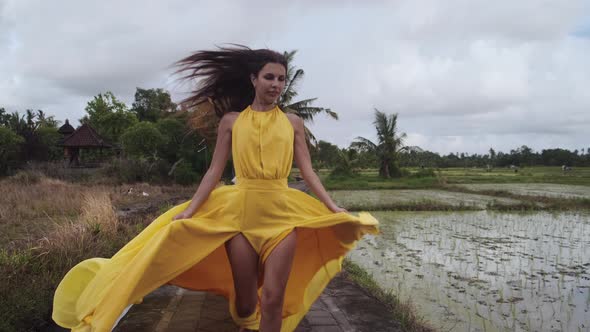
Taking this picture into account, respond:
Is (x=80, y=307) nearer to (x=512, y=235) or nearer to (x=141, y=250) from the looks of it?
(x=141, y=250)

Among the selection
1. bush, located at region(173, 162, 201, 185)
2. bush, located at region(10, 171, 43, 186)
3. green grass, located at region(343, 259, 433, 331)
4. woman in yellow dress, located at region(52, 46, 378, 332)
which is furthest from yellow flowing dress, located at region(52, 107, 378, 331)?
bush, located at region(173, 162, 201, 185)

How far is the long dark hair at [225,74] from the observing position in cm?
270

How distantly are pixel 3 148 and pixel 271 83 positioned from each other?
74.1ft

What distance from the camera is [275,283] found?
234 centimetres

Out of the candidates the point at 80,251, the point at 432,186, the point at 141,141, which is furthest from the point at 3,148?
the point at 432,186

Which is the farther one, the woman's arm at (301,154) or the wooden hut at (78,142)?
the wooden hut at (78,142)

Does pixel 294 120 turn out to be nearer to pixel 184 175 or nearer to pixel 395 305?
pixel 395 305

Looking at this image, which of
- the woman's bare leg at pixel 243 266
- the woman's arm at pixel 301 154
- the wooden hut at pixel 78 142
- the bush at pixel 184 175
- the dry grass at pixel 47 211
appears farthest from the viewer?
the wooden hut at pixel 78 142

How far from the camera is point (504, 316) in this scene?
429 centimetres

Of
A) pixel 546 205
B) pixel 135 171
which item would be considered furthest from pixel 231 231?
pixel 135 171

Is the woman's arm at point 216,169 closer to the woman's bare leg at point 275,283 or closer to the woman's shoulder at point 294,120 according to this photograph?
the woman's shoulder at point 294,120

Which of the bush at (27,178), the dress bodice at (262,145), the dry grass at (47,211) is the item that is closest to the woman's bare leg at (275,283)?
the dress bodice at (262,145)

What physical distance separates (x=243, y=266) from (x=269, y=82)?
1.06 meters

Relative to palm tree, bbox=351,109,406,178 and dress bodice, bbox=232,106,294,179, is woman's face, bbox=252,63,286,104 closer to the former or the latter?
dress bodice, bbox=232,106,294,179
